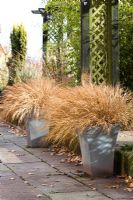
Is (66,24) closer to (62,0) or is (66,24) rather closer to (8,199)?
(62,0)

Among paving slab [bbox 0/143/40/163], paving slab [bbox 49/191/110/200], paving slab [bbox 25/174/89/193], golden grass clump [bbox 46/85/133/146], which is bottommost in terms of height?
paving slab [bbox 49/191/110/200]

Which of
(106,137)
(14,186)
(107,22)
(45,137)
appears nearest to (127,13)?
(107,22)

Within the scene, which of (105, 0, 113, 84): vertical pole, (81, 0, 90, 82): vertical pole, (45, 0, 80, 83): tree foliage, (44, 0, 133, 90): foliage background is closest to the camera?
(81, 0, 90, 82): vertical pole

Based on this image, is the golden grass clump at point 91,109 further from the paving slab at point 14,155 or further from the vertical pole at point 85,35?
the vertical pole at point 85,35

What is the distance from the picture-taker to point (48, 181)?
20.8 feet

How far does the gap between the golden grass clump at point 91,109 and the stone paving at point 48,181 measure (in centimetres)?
60

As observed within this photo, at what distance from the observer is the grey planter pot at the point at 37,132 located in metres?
9.18

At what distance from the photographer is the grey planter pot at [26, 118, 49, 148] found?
9180 mm

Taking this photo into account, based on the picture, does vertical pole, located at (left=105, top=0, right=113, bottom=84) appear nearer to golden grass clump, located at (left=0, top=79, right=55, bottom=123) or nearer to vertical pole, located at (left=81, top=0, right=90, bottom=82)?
vertical pole, located at (left=81, top=0, right=90, bottom=82)

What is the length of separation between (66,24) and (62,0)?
3.45 ft

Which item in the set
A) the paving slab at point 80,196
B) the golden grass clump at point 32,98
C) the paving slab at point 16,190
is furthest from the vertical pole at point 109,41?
the paving slab at point 80,196

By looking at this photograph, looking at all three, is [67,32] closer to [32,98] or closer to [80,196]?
[32,98]

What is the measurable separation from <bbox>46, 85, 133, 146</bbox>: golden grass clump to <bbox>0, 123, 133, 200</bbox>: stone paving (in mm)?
599

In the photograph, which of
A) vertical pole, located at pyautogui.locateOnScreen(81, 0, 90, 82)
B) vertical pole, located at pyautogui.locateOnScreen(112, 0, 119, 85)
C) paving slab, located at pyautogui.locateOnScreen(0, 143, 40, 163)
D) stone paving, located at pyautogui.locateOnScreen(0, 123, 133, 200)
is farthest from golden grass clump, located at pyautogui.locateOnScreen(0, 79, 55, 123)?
vertical pole, located at pyautogui.locateOnScreen(112, 0, 119, 85)
